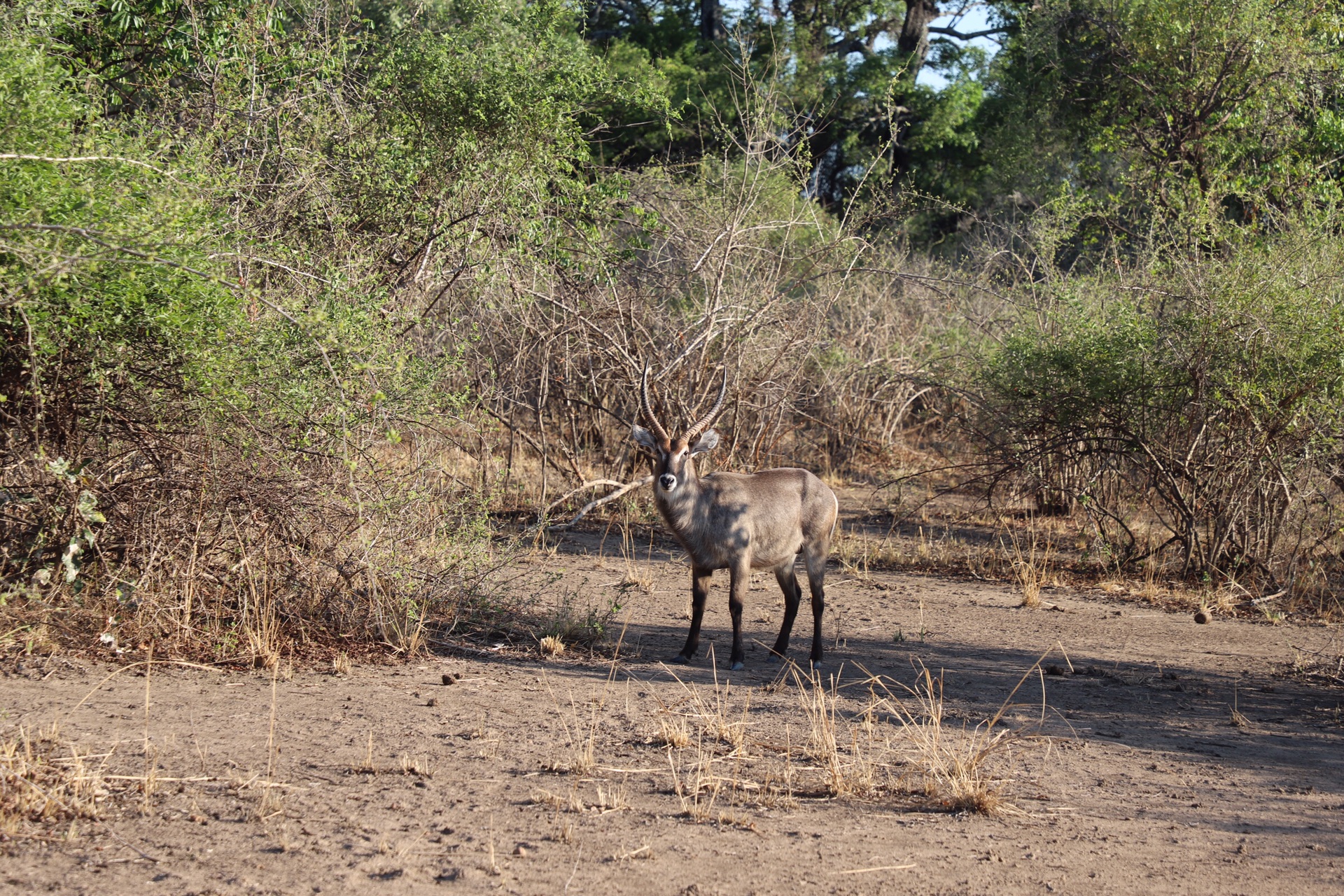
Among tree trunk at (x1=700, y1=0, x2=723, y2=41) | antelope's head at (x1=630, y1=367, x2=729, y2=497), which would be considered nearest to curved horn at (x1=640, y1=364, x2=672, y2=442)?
antelope's head at (x1=630, y1=367, x2=729, y2=497)

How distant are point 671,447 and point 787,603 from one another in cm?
139

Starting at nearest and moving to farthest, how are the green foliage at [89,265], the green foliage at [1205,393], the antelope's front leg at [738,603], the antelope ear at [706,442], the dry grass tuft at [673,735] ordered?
the green foliage at [89,265] < the dry grass tuft at [673,735] < the antelope's front leg at [738,603] < the antelope ear at [706,442] < the green foliage at [1205,393]

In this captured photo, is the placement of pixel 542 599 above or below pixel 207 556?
below

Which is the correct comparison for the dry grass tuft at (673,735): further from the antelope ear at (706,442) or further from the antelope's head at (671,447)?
the antelope ear at (706,442)

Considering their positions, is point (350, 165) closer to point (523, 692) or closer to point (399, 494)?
point (399, 494)

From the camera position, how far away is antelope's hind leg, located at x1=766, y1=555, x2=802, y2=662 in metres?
7.91

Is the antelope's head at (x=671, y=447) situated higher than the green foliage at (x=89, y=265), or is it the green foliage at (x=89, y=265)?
the green foliage at (x=89, y=265)

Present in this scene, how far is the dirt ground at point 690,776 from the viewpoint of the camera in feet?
14.3

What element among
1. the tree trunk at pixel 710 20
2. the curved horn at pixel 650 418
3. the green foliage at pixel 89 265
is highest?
the tree trunk at pixel 710 20

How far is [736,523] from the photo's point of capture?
784 cm

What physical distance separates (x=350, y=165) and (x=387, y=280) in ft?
3.10

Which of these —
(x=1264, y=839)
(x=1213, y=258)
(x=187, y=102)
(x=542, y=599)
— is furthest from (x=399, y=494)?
(x=1213, y=258)

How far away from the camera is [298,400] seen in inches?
258

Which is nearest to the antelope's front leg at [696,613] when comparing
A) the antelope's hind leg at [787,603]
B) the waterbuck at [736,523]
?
the waterbuck at [736,523]
